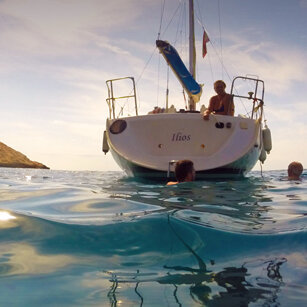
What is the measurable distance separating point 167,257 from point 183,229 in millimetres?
324

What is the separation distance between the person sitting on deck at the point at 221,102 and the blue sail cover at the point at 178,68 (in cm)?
118

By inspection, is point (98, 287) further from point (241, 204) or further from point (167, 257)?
point (241, 204)

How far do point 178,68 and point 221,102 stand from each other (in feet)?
4.71

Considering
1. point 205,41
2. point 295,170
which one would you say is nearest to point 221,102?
point 295,170

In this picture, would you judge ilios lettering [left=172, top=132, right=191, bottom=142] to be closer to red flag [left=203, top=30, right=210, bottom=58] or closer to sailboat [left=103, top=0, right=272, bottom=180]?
sailboat [left=103, top=0, right=272, bottom=180]

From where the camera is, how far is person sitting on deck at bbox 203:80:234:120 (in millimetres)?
6402

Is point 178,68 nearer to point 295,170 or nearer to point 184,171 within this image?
point 295,170

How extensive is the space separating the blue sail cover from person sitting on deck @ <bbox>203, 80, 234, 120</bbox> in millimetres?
1181

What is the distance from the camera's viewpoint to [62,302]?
1159 millimetres

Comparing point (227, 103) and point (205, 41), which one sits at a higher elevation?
point (205, 41)

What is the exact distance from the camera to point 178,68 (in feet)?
24.2

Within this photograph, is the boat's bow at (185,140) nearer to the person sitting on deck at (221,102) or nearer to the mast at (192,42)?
the person sitting on deck at (221,102)

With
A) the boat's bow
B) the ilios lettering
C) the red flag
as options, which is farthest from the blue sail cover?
the red flag

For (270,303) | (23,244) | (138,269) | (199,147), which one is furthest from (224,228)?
(199,147)
